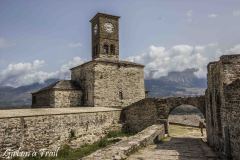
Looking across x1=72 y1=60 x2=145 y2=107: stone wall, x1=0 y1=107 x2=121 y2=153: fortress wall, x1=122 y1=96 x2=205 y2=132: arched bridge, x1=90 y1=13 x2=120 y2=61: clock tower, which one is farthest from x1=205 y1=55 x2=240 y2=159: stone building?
x1=90 y1=13 x2=120 y2=61: clock tower

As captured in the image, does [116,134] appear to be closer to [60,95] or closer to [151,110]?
[151,110]

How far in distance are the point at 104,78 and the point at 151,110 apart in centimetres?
684

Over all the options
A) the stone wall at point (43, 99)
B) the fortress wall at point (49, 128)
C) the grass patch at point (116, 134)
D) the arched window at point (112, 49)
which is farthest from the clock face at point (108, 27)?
the grass patch at point (116, 134)

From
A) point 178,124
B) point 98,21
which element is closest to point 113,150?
point 178,124

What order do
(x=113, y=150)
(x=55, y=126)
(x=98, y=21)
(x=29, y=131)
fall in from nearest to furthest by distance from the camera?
1. (x=113, y=150)
2. (x=29, y=131)
3. (x=55, y=126)
4. (x=98, y=21)

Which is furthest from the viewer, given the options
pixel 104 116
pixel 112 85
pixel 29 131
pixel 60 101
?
pixel 112 85

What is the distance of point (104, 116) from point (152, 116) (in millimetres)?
4898

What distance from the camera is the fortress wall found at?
1583 cm

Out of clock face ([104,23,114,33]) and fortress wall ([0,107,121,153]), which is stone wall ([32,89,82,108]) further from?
clock face ([104,23,114,33])

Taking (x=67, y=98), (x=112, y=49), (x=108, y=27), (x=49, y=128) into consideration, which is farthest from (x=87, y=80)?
(x=49, y=128)

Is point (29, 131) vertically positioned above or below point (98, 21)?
below

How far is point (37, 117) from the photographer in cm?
1762

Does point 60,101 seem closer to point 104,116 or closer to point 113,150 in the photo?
point 104,116

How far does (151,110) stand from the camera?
26.5 m
